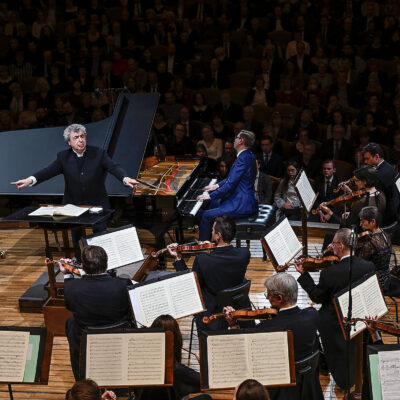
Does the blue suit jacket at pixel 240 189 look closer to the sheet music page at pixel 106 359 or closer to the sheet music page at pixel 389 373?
the sheet music page at pixel 106 359

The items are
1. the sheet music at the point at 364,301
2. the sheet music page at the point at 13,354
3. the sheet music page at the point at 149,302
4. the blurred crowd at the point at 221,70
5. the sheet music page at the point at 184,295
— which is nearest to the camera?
the sheet music page at the point at 13,354

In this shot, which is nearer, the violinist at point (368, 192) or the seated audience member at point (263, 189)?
the violinist at point (368, 192)

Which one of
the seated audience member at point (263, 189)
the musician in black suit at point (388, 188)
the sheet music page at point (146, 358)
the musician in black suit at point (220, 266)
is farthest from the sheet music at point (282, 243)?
the seated audience member at point (263, 189)

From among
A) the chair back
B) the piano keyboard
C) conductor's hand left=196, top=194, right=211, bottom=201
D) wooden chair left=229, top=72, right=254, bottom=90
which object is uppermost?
wooden chair left=229, top=72, right=254, bottom=90

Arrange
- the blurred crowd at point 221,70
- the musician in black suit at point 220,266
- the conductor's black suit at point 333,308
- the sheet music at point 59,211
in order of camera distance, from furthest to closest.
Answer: the blurred crowd at point 221,70 → the sheet music at point 59,211 → the musician in black suit at point 220,266 → the conductor's black suit at point 333,308

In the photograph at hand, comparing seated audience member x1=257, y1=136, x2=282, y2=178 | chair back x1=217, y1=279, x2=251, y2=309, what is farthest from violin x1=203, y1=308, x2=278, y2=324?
seated audience member x1=257, y1=136, x2=282, y2=178

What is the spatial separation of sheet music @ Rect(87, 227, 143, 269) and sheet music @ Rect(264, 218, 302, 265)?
3.42 ft

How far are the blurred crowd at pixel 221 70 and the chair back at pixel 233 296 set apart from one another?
151 inches

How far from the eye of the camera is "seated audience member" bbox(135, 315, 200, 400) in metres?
3.71

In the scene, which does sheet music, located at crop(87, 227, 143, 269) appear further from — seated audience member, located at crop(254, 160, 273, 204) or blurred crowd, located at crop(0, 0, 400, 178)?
blurred crowd, located at crop(0, 0, 400, 178)

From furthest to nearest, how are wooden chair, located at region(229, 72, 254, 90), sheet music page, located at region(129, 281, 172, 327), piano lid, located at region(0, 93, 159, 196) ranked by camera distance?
wooden chair, located at region(229, 72, 254, 90), piano lid, located at region(0, 93, 159, 196), sheet music page, located at region(129, 281, 172, 327)

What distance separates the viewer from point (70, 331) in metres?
4.39

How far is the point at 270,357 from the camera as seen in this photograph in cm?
350

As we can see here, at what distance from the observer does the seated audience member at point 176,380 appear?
3.71 m
